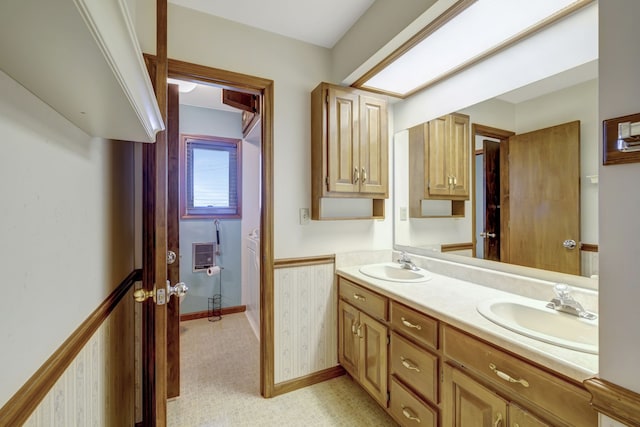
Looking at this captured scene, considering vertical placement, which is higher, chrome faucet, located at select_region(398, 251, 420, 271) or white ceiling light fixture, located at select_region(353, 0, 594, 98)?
white ceiling light fixture, located at select_region(353, 0, 594, 98)

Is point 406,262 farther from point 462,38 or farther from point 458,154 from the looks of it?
point 462,38

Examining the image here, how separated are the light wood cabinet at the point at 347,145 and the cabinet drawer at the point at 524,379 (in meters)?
1.12

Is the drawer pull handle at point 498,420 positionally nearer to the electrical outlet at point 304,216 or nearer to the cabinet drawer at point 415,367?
the cabinet drawer at point 415,367

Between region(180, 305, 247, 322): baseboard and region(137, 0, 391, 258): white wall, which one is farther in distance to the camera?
region(180, 305, 247, 322): baseboard

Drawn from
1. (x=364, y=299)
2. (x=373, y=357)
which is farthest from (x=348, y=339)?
(x=364, y=299)

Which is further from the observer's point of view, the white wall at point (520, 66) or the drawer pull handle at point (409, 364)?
the drawer pull handle at point (409, 364)

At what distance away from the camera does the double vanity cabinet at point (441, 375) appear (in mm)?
856

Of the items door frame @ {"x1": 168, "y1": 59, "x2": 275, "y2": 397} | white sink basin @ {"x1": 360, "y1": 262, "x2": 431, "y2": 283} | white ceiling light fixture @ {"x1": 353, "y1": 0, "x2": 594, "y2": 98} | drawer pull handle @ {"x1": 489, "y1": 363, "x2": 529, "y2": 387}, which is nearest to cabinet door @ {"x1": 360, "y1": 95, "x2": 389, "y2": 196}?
white ceiling light fixture @ {"x1": 353, "y1": 0, "x2": 594, "y2": 98}

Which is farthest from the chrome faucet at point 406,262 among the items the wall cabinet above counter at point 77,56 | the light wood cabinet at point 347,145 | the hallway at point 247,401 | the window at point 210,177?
the window at point 210,177

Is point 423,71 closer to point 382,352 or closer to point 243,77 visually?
point 243,77

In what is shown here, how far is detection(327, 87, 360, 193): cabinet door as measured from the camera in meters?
1.91

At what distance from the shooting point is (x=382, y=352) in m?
1.62

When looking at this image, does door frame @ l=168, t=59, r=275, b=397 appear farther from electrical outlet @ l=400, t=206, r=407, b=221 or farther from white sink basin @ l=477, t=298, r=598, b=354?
white sink basin @ l=477, t=298, r=598, b=354

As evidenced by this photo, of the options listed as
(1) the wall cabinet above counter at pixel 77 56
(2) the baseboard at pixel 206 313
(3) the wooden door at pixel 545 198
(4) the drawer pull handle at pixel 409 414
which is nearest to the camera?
(1) the wall cabinet above counter at pixel 77 56
